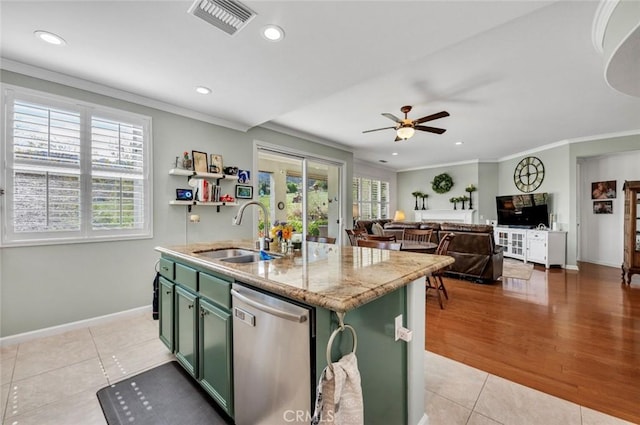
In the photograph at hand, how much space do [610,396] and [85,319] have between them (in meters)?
4.63

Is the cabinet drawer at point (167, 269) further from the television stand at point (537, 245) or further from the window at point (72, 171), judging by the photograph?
the television stand at point (537, 245)

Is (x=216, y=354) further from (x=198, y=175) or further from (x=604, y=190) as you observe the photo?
(x=604, y=190)

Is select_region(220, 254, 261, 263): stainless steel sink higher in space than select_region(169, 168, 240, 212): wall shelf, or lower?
lower

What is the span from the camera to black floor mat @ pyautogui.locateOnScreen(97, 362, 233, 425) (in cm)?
164

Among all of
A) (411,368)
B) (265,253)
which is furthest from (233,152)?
(411,368)

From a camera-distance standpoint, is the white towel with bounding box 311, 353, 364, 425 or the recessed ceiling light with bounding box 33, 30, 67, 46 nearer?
the white towel with bounding box 311, 353, 364, 425

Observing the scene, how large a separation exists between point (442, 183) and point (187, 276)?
8.07 metres

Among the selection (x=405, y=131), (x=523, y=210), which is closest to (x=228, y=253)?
(x=405, y=131)

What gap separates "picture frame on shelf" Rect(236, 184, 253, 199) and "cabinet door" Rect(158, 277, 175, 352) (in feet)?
6.73

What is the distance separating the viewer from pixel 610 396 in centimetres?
180

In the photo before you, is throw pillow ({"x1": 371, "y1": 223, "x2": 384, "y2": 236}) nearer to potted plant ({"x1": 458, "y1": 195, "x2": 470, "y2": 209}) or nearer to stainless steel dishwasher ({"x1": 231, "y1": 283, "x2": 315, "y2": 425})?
potted plant ({"x1": 458, "y1": 195, "x2": 470, "y2": 209})

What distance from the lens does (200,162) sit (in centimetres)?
373

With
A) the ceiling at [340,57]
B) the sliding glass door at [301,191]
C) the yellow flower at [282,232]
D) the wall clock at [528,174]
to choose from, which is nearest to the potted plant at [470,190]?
the wall clock at [528,174]

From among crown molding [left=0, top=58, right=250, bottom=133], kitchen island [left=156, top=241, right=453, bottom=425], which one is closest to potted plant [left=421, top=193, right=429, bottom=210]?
crown molding [left=0, top=58, right=250, bottom=133]
